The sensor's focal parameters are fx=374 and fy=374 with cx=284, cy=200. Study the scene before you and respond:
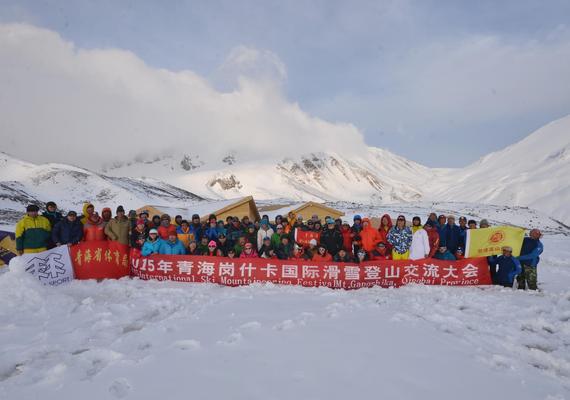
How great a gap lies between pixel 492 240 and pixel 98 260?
8.53 meters

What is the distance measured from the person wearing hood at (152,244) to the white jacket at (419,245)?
559 cm

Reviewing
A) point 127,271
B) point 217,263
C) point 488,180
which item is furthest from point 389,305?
point 488,180

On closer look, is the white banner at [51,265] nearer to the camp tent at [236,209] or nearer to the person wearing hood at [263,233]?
the person wearing hood at [263,233]

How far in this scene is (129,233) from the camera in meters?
8.27

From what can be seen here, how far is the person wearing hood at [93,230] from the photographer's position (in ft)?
25.9

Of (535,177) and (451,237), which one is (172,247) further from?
(535,177)

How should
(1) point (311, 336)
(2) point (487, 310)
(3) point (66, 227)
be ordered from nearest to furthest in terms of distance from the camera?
(1) point (311, 336)
(2) point (487, 310)
(3) point (66, 227)

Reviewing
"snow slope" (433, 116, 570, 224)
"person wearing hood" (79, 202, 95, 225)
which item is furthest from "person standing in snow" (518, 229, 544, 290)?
"snow slope" (433, 116, 570, 224)

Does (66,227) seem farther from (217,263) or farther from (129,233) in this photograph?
(217,263)

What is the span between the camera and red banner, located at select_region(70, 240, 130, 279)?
7.46m

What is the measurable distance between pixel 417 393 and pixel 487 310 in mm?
3528

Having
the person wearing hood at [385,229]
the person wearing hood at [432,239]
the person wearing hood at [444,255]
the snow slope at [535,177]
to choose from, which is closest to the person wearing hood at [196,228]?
the person wearing hood at [385,229]

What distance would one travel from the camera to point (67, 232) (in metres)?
7.57

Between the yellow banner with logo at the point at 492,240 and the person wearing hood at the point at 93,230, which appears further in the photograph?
the yellow banner with logo at the point at 492,240
